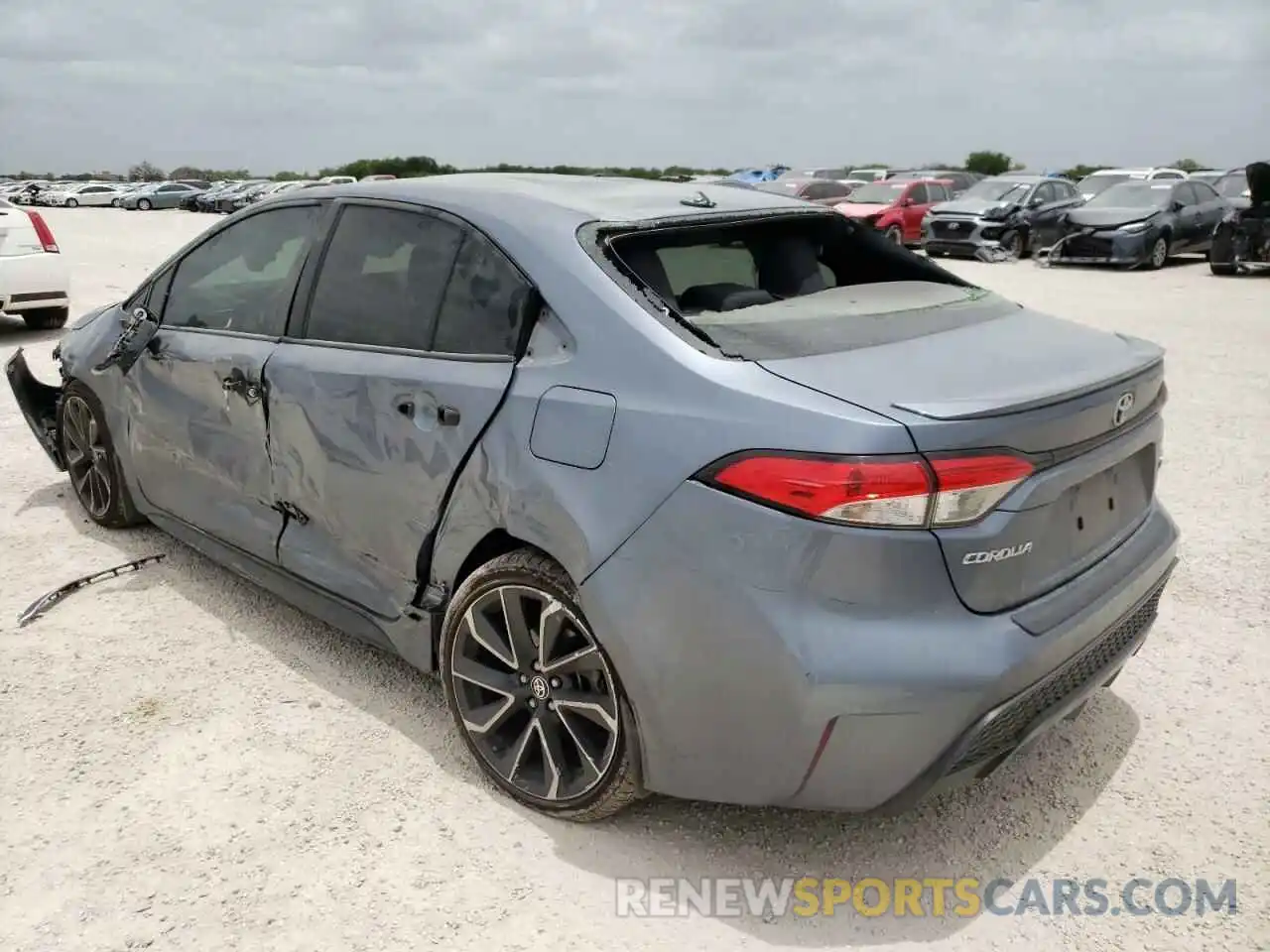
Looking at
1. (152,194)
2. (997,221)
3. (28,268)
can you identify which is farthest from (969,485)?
(152,194)

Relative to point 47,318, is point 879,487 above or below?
above

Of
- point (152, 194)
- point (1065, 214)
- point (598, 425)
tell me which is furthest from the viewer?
point (152, 194)

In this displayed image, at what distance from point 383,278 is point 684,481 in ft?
4.71

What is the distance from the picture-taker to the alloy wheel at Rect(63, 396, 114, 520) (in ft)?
15.2

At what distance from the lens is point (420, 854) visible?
Result: 263cm

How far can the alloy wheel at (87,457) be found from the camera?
463 centimetres

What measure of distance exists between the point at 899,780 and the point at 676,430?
0.91 metres

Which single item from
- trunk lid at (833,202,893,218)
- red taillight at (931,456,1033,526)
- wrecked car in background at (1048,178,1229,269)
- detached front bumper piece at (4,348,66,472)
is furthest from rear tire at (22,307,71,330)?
wrecked car in background at (1048,178,1229,269)

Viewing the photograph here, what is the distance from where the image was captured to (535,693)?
2.76 meters

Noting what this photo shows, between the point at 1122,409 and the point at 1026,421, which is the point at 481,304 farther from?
the point at 1122,409

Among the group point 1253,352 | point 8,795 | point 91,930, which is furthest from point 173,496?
point 1253,352

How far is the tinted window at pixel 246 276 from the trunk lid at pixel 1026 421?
1953mm

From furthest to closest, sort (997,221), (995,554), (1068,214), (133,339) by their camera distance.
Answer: (997,221) → (1068,214) → (133,339) → (995,554)

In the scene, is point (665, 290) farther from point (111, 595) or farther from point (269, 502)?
point (111, 595)
